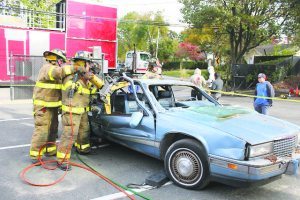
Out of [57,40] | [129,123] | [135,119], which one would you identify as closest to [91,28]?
[57,40]

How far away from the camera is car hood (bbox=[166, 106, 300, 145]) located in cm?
405

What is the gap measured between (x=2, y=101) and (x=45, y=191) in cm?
926

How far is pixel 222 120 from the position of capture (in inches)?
177

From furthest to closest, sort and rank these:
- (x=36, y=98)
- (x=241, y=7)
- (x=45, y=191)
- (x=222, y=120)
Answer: (x=241, y=7), (x=36, y=98), (x=222, y=120), (x=45, y=191)

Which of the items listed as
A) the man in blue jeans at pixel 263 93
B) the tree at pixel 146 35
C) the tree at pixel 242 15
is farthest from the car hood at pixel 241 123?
the tree at pixel 146 35

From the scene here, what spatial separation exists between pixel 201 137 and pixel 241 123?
645mm

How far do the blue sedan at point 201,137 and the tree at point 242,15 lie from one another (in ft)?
47.5

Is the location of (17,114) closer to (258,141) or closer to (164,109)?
(164,109)

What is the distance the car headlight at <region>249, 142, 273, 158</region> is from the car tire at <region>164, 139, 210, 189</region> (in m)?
0.57

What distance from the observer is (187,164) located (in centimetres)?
432

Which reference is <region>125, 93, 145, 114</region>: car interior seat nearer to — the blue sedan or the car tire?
the blue sedan

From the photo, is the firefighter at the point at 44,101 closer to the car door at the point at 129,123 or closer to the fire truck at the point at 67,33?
the car door at the point at 129,123

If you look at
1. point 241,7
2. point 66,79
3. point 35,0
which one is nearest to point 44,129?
point 66,79

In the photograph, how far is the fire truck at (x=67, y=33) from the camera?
52.5ft
